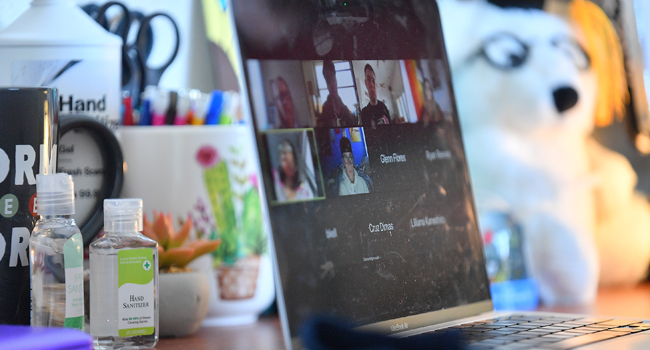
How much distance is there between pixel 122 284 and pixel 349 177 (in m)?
0.21

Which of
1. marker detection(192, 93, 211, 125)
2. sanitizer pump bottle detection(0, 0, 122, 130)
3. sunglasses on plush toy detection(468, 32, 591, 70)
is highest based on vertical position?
sunglasses on plush toy detection(468, 32, 591, 70)

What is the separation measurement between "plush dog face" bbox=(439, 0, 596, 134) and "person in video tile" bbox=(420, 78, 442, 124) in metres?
0.23

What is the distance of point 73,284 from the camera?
1.57 ft

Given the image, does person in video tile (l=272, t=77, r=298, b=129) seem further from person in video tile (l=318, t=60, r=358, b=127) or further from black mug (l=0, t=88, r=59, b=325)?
black mug (l=0, t=88, r=59, b=325)

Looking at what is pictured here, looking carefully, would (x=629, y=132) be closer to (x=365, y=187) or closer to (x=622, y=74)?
(x=622, y=74)

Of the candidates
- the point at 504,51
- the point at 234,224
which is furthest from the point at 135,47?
the point at 504,51

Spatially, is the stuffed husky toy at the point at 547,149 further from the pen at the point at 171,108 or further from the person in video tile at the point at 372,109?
the pen at the point at 171,108

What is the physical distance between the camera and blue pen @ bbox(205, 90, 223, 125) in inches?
26.8

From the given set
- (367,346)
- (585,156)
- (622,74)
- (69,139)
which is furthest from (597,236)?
(69,139)

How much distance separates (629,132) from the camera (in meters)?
0.99

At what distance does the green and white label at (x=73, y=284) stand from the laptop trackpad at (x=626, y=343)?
39cm

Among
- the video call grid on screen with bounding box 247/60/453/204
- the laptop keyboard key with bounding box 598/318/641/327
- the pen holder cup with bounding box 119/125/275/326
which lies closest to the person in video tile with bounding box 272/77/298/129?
the video call grid on screen with bounding box 247/60/453/204

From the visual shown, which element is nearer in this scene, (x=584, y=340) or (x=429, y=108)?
(x=584, y=340)

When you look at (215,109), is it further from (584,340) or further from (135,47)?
(584,340)
